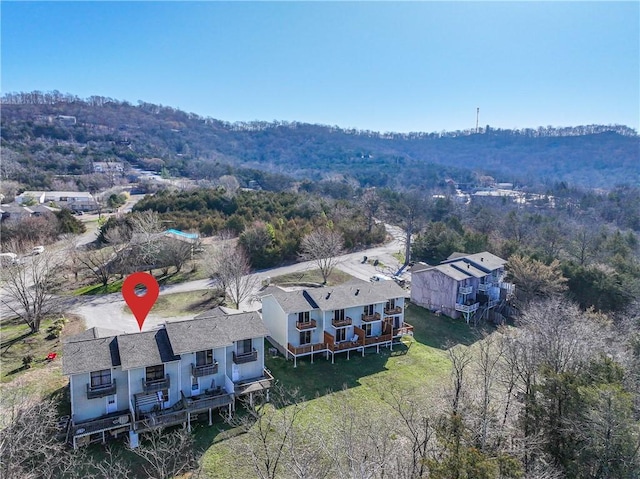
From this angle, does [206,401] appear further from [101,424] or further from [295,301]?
[295,301]

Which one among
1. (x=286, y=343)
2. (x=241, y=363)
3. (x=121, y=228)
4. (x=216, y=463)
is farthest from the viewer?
(x=121, y=228)

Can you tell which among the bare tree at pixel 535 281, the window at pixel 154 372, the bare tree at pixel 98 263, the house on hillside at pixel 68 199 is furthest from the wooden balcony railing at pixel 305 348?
the house on hillside at pixel 68 199

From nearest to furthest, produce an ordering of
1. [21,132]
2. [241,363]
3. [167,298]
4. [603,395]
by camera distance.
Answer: [603,395], [241,363], [167,298], [21,132]

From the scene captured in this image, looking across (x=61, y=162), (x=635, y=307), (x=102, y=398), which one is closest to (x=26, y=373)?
(x=102, y=398)

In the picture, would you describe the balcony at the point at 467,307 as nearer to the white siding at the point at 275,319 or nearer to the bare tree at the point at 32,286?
the white siding at the point at 275,319

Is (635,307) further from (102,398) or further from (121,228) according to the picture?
(121,228)

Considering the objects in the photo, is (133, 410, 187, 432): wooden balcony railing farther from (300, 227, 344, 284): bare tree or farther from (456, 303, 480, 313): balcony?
(300, 227, 344, 284): bare tree
